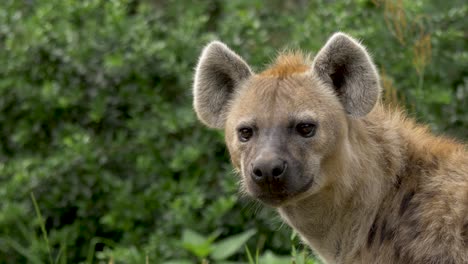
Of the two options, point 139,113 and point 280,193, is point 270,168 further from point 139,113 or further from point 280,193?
point 139,113

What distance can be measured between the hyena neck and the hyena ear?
11 cm

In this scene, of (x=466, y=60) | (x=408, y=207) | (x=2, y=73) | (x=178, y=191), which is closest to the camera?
(x=408, y=207)

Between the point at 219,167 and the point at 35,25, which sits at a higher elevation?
the point at 35,25

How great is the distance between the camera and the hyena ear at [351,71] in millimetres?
4121

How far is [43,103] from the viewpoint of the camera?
659 cm

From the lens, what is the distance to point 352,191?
412cm

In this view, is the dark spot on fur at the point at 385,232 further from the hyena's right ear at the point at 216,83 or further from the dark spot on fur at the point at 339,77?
the hyena's right ear at the point at 216,83

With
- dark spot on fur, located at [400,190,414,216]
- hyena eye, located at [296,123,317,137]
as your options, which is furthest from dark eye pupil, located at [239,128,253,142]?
dark spot on fur, located at [400,190,414,216]

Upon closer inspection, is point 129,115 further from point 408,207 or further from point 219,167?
point 408,207

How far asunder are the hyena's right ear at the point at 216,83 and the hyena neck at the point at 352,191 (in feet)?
1.92

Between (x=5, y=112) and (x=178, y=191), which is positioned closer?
(x=178, y=191)

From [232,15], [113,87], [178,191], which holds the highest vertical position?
[232,15]

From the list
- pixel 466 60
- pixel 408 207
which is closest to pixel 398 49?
pixel 466 60

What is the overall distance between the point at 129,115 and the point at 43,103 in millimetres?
590
